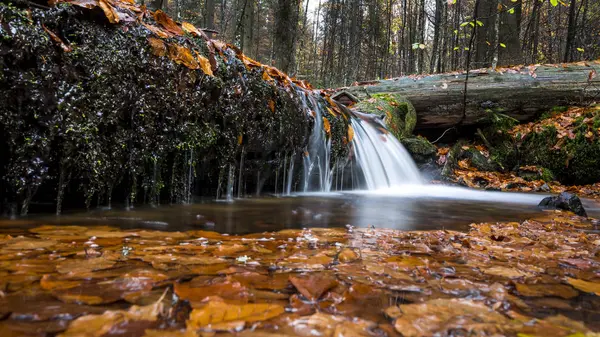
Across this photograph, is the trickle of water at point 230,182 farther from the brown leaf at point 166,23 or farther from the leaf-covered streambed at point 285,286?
the leaf-covered streambed at point 285,286

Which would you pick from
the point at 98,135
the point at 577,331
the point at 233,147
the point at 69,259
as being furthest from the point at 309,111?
the point at 577,331

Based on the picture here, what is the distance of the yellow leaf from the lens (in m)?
1.28

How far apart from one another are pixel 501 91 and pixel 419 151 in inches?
109

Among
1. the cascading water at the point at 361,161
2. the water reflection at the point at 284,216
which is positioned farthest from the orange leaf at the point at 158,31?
the cascading water at the point at 361,161

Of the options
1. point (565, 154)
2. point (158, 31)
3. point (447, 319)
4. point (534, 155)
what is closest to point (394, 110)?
point (534, 155)

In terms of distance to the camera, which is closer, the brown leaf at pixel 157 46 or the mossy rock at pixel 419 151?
the brown leaf at pixel 157 46

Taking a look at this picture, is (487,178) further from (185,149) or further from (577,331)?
(577,331)

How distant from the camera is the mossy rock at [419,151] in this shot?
311 inches

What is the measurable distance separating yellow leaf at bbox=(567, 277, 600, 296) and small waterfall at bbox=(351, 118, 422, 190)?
476 centimetres

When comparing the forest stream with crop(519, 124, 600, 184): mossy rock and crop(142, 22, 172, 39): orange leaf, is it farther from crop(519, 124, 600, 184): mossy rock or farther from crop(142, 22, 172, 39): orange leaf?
crop(519, 124, 600, 184): mossy rock

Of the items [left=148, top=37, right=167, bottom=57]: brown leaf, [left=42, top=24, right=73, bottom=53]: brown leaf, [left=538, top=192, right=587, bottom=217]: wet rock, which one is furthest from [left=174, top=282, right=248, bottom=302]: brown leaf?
[left=538, top=192, right=587, bottom=217]: wet rock

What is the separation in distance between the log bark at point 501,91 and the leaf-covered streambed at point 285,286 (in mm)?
7323

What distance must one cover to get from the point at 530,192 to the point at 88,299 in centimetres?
763

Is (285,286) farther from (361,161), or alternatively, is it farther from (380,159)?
(380,159)
